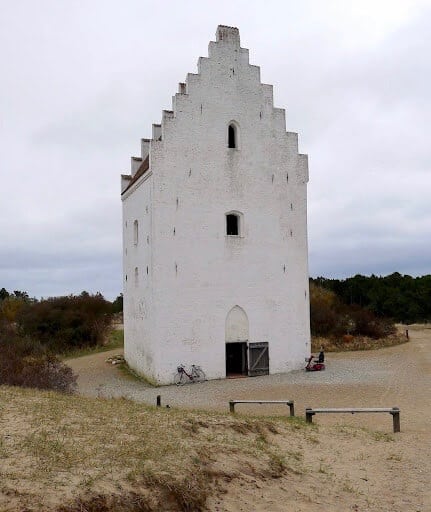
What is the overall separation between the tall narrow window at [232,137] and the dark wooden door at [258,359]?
8.31 m

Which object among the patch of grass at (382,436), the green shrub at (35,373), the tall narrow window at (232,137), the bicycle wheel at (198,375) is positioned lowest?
the patch of grass at (382,436)

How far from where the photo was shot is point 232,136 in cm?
2220

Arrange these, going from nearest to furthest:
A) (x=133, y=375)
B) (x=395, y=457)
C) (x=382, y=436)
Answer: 1. (x=395, y=457)
2. (x=382, y=436)
3. (x=133, y=375)

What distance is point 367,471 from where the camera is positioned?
369 inches

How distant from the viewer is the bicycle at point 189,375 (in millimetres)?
19914

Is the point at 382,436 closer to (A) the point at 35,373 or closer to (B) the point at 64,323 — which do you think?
(A) the point at 35,373

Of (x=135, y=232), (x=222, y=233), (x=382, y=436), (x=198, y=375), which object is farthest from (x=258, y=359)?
(x=382, y=436)

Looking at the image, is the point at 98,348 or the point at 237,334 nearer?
the point at 237,334

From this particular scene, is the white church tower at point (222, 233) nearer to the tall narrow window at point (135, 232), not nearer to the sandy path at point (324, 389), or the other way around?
the tall narrow window at point (135, 232)

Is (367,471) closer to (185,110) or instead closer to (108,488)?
(108,488)

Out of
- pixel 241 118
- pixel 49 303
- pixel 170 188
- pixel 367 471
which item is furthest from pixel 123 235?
pixel 367 471

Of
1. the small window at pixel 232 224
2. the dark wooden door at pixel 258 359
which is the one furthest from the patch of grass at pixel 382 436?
the small window at pixel 232 224

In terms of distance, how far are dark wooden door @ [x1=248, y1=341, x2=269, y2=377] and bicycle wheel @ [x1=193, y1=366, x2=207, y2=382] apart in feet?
6.83

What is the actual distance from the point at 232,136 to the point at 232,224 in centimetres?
372
